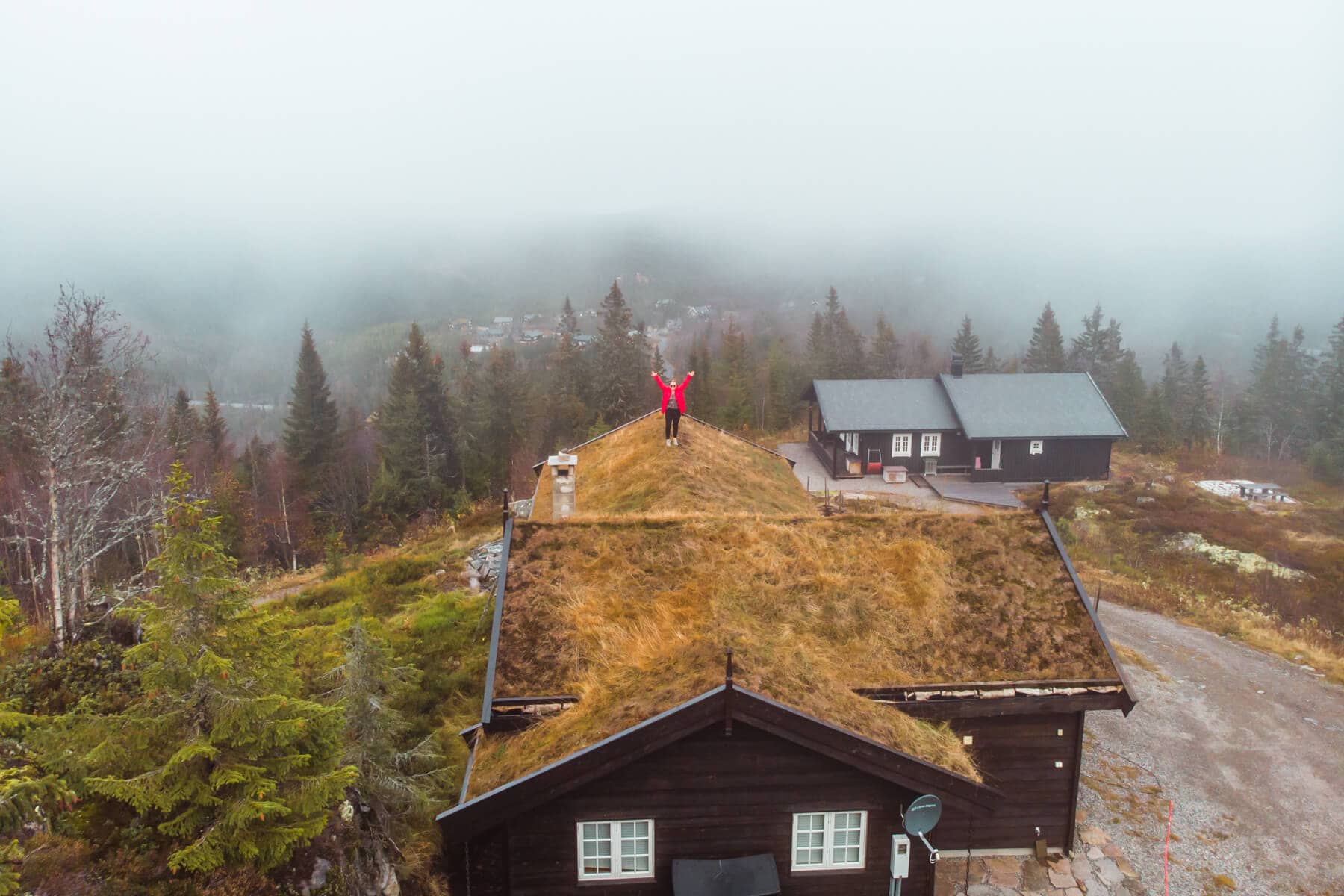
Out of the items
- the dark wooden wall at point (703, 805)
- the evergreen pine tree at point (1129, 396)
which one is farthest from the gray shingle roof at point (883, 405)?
the dark wooden wall at point (703, 805)

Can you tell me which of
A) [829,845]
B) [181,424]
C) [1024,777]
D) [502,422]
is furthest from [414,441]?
[829,845]

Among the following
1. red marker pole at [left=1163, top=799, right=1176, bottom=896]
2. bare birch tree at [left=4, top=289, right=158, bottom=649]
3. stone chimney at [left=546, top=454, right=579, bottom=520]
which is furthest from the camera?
bare birch tree at [left=4, top=289, right=158, bottom=649]

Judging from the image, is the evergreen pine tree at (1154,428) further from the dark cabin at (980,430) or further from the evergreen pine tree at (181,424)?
the evergreen pine tree at (181,424)

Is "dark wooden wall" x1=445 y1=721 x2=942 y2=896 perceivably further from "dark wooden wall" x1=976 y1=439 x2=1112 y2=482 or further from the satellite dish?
"dark wooden wall" x1=976 y1=439 x2=1112 y2=482

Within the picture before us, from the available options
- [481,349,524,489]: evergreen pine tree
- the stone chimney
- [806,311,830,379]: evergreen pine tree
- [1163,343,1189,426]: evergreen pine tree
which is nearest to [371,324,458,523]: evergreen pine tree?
[481,349,524,489]: evergreen pine tree

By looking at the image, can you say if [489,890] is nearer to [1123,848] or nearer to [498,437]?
[1123,848]

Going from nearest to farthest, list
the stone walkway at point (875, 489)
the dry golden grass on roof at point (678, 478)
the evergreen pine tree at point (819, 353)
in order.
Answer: the dry golden grass on roof at point (678, 478)
the stone walkway at point (875, 489)
the evergreen pine tree at point (819, 353)
